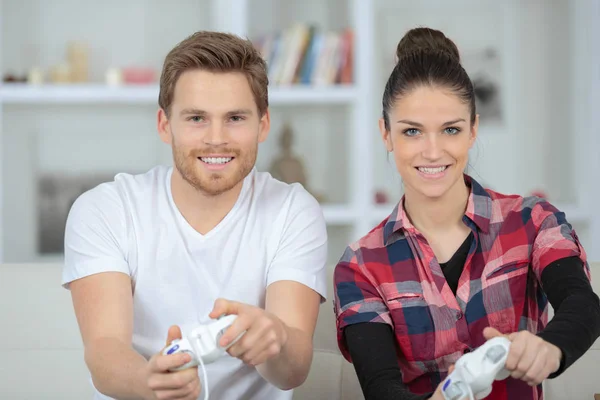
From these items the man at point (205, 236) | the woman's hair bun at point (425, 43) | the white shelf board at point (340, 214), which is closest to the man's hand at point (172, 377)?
the man at point (205, 236)

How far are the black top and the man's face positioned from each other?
0.42 metres

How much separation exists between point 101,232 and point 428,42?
0.82 m

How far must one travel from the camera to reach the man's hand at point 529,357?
1299mm

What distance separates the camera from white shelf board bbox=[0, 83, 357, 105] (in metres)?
3.64

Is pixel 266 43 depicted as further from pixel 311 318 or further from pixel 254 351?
pixel 254 351

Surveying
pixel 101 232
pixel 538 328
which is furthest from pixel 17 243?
pixel 538 328

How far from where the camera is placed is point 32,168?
13.1 feet

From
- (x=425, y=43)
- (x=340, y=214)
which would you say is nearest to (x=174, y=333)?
(x=425, y=43)

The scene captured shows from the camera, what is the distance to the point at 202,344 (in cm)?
128

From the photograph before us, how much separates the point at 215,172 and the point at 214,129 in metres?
0.09

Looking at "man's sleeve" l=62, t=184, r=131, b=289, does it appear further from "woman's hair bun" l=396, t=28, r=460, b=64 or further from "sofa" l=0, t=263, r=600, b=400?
"woman's hair bun" l=396, t=28, r=460, b=64

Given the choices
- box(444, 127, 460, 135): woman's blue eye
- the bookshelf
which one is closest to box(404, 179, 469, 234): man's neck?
box(444, 127, 460, 135): woman's blue eye

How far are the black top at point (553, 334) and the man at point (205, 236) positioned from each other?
12 cm

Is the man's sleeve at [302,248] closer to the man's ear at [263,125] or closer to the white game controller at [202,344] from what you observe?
the man's ear at [263,125]
